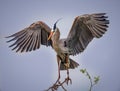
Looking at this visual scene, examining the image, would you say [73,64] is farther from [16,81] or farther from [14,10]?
[14,10]

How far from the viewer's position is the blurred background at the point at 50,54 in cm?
189

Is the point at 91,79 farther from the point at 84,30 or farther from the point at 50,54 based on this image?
the point at 84,30

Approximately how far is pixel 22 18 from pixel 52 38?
0.46 meters

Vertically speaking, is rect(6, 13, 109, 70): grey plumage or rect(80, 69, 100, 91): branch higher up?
rect(6, 13, 109, 70): grey plumage

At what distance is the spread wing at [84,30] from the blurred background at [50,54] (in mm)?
237

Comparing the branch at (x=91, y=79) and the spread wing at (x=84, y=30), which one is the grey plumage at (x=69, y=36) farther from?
the branch at (x=91, y=79)

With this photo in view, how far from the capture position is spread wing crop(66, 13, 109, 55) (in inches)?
59.9

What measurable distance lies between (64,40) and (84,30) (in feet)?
0.38

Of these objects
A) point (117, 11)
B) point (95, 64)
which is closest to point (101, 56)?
point (95, 64)

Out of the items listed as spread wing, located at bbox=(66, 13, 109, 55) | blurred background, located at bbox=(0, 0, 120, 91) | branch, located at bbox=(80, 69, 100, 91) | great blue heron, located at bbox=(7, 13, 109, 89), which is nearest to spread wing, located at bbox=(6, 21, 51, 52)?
great blue heron, located at bbox=(7, 13, 109, 89)

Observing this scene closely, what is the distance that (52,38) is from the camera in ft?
5.08

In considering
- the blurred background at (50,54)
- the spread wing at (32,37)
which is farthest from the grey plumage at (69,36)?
the blurred background at (50,54)

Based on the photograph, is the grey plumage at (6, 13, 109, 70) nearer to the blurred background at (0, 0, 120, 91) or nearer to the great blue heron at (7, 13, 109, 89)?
the great blue heron at (7, 13, 109, 89)

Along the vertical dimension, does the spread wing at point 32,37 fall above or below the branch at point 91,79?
above
